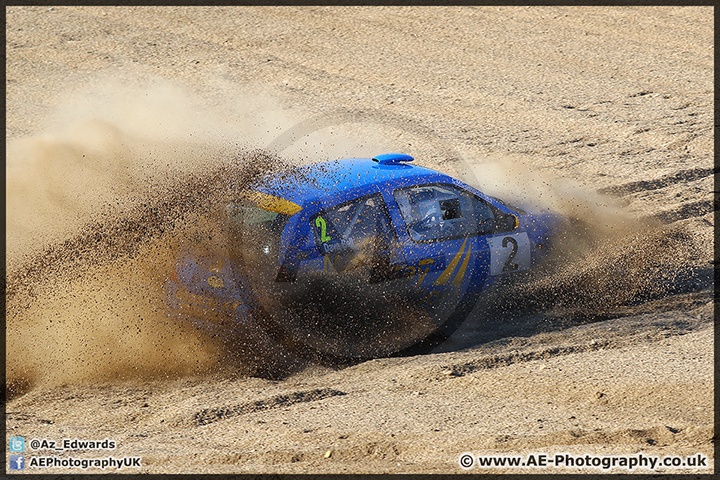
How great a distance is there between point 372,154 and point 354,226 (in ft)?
15.0

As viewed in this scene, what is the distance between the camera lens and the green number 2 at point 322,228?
6250 mm

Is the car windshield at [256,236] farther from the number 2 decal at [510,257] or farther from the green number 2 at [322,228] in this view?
the number 2 decal at [510,257]

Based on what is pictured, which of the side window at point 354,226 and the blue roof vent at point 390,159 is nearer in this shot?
the side window at point 354,226

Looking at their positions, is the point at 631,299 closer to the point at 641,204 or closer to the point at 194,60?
the point at 641,204

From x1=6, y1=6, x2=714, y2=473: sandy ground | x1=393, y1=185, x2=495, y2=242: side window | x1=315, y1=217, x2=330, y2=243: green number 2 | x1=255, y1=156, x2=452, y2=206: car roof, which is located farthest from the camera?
x1=393, y1=185, x2=495, y2=242: side window

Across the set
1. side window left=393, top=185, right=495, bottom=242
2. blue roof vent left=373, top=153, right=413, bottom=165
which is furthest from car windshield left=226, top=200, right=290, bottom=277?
blue roof vent left=373, top=153, right=413, bottom=165

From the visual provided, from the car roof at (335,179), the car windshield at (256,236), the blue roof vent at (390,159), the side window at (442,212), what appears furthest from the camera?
the blue roof vent at (390,159)

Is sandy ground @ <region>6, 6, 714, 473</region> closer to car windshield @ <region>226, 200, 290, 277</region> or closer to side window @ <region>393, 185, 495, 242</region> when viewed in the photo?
car windshield @ <region>226, 200, 290, 277</region>

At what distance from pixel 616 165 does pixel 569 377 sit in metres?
5.25

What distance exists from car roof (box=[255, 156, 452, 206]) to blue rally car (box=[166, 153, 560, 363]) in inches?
0.4

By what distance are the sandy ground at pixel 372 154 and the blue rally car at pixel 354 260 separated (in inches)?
11.7

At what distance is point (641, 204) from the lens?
358 inches

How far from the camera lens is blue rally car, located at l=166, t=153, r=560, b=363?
6.08 m

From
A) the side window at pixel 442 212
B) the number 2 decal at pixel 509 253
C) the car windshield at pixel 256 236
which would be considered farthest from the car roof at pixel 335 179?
the number 2 decal at pixel 509 253
